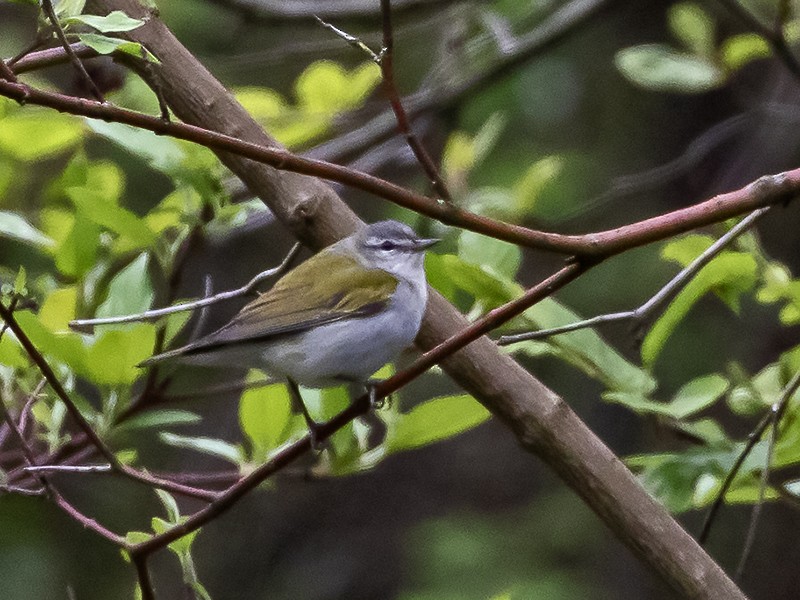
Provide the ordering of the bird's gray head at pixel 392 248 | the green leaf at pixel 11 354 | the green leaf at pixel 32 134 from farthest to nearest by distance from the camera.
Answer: the bird's gray head at pixel 392 248 → the green leaf at pixel 32 134 → the green leaf at pixel 11 354

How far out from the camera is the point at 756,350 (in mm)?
4473

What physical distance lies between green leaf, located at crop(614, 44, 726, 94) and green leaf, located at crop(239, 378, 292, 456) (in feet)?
3.85

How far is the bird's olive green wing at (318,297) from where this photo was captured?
7.25 feet

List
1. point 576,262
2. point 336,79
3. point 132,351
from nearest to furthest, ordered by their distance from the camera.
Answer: point 576,262, point 132,351, point 336,79

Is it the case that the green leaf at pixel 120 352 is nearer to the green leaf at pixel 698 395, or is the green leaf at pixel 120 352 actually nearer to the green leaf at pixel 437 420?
the green leaf at pixel 437 420

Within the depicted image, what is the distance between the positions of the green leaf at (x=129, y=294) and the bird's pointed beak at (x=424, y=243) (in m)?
0.75

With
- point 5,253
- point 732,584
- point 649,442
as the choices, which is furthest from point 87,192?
point 649,442

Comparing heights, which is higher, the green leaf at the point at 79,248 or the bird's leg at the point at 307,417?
the green leaf at the point at 79,248

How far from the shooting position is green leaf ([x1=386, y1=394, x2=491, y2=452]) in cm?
181

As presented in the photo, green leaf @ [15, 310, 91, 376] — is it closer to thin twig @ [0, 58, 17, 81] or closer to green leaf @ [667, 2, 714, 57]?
thin twig @ [0, 58, 17, 81]

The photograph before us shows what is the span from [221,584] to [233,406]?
754 millimetres

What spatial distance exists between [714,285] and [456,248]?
116 centimetres

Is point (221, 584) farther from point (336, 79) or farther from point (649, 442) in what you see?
point (336, 79)

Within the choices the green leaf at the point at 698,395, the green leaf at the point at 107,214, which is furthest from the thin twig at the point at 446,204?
the green leaf at the point at 107,214
